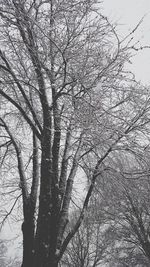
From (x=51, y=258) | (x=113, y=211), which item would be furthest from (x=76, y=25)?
(x=113, y=211)

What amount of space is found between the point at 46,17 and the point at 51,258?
400 cm

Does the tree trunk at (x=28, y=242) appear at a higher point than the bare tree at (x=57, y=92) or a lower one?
lower

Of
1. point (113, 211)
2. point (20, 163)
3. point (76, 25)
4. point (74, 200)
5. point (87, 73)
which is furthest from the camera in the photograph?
point (113, 211)

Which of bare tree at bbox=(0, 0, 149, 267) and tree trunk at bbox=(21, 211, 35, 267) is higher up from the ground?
bare tree at bbox=(0, 0, 149, 267)

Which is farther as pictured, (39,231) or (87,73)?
(39,231)

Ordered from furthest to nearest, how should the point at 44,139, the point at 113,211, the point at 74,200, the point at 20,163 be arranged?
1. the point at 113,211
2. the point at 74,200
3. the point at 20,163
4. the point at 44,139

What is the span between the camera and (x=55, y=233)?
470 centimetres

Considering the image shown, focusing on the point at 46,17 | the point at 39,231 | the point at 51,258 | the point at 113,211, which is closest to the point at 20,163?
the point at 39,231

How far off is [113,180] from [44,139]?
74.0 inches

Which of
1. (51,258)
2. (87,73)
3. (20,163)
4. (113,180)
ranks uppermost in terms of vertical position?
(87,73)

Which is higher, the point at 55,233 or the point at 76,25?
the point at 76,25

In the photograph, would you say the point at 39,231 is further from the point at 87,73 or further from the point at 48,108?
the point at 87,73

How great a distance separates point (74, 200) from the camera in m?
6.68

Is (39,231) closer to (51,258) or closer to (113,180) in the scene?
(51,258)
